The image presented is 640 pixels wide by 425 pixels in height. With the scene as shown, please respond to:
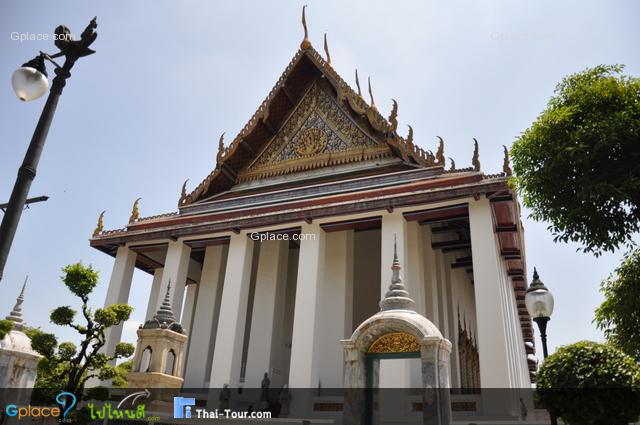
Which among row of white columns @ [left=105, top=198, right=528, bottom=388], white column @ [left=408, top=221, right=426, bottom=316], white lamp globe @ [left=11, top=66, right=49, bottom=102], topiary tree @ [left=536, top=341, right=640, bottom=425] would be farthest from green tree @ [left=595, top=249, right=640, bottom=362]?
white lamp globe @ [left=11, top=66, right=49, bottom=102]

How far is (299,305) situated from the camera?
34.9 feet

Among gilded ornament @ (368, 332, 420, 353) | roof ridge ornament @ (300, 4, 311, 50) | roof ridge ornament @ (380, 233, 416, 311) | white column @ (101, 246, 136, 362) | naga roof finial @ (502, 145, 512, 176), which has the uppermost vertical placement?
roof ridge ornament @ (300, 4, 311, 50)

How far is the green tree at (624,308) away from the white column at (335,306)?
18.0ft

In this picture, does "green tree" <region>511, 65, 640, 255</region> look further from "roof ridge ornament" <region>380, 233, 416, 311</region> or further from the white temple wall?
the white temple wall

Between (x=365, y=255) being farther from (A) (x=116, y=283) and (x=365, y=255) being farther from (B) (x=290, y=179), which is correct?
(A) (x=116, y=283)

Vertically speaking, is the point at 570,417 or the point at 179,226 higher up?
the point at 179,226

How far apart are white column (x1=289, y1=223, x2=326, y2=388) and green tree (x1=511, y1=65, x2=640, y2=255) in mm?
4454

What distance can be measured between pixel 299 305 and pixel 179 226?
12.8 ft

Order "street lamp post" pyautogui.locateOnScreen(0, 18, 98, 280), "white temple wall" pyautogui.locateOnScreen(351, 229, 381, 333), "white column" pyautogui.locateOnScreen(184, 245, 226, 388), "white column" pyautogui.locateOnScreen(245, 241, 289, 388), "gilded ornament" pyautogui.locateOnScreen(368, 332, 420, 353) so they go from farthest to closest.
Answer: "white temple wall" pyautogui.locateOnScreen(351, 229, 381, 333)
"white column" pyautogui.locateOnScreen(184, 245, 226, 388)
"white column" pyautogui.locateOnScreen(245, 241, 289, 388)
"gilded ornament" pyautogui.locateOnScreen(368, 332, 420, 353)
"street lamp post" pyautogui.locateOnScreen(0, 18, 98, 280)

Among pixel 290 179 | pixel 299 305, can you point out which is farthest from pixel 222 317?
pixel 290 179

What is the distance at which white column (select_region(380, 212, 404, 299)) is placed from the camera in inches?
395

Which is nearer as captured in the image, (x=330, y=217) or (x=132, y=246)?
(x=330, y=217)

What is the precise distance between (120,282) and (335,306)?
5590 millimetres

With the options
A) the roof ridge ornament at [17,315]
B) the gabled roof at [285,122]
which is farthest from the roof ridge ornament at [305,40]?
the roof ridge ornament at [17,315]
